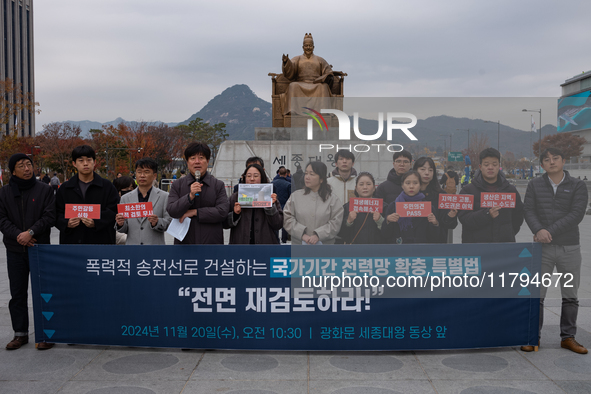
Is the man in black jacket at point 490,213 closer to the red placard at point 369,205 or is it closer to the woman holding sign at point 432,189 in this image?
the woman holding sign at point 432,189

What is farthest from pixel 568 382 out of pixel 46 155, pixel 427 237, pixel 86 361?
pixel 46 155

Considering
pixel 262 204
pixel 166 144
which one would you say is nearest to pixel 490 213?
pixel 262 204

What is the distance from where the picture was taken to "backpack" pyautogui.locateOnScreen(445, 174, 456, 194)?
4.59m

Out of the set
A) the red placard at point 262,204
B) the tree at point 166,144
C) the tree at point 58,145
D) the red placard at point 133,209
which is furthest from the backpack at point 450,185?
the tree at point 166,144

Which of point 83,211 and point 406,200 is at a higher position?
point 406,200

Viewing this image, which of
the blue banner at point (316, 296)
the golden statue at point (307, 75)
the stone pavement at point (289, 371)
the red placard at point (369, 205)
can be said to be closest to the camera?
the stone pavement at point (289, 371)

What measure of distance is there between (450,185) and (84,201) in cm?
353

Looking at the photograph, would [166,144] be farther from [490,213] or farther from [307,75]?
[490,213]

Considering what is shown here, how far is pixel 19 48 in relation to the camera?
215 feet

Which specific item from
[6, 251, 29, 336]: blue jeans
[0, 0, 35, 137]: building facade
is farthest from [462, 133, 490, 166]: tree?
[0, 0, 35, 137]: building facade

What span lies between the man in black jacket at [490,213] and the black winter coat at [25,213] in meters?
3.88

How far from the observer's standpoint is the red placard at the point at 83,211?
14.1 ft

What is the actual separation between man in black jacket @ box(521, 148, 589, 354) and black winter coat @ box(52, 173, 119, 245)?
386 centimetres

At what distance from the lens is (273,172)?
54.9ft
